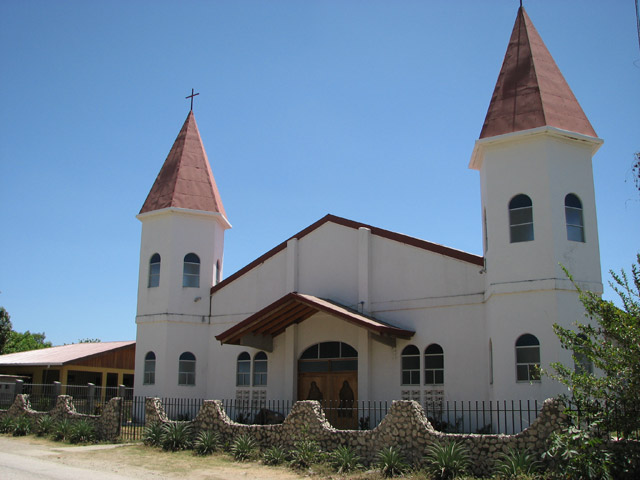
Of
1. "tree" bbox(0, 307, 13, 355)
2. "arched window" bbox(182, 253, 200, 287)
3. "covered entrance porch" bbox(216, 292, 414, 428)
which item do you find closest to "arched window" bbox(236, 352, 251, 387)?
"covered entrance porch" bbox(216, 292, 414, 428)

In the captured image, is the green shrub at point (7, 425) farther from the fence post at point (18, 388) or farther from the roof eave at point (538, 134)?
the roof eave at point (538, 134)

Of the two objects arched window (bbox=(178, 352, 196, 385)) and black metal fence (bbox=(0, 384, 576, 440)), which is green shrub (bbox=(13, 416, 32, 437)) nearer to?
black metal fence (bbox=(0, 384, 576, 440))

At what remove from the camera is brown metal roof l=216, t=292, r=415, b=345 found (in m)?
17.6

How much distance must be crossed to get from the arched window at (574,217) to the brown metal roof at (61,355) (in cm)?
2201

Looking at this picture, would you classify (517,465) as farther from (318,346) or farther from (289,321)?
(289,321)

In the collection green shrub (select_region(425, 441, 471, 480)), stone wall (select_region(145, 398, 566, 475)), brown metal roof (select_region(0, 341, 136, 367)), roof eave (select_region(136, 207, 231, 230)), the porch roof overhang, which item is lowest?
green shrub (select_region(425, 441, 471, 480))

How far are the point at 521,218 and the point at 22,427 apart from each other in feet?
53.0

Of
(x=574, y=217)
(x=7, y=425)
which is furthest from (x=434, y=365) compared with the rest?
(x=7, y=425)

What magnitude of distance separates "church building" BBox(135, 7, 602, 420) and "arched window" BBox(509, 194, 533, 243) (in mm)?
30

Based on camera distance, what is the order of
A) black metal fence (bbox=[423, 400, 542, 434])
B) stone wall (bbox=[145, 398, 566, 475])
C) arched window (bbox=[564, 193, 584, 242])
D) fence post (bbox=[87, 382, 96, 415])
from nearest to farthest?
stone wall (bbox=[145, 398, 566, 475]) → black metal fence (bbox=[423, 400, 542, 434]) → arched window (bbox=[564, 193, 584, 242]) → fence post (bbox=[87, 382, 96, 415])

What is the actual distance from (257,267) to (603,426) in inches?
550

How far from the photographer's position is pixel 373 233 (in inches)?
793

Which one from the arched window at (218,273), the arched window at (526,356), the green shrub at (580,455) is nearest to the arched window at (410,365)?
the arched window at (526,356)

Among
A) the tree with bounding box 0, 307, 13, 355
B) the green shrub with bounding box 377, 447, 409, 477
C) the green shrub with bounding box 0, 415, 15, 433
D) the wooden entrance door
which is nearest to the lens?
the green shrub with bounding box 377, 447, 409, 477
